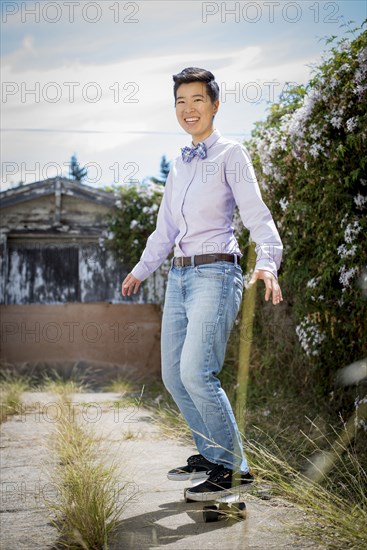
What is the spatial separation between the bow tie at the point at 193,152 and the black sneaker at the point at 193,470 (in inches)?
57.8

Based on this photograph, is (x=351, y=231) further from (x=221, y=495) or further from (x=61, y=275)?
(x=61, y=275)

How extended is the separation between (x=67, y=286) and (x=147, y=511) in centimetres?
814

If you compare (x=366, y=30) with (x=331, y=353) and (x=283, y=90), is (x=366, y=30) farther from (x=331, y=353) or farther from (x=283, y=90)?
(x=331, y=353)

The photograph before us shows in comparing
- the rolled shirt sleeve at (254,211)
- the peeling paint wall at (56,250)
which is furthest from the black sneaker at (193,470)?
the peeling paint wall at (56,250)

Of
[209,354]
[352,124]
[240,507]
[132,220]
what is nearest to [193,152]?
[209,354]

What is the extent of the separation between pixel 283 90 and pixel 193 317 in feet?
10.1

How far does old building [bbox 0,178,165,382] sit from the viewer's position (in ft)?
32.2

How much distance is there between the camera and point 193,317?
2871mm

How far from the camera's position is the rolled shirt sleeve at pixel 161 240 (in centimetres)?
337

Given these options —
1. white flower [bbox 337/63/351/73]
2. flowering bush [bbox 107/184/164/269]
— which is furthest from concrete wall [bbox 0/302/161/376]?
white flower [bbox 337/63/351/73]

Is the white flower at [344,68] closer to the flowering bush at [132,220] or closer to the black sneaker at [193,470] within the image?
the black sneaker at [193,470]

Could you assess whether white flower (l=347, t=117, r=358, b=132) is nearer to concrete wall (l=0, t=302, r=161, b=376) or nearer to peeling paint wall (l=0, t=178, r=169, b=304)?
concrete wall (l=0, t=302, r=161, b=376)

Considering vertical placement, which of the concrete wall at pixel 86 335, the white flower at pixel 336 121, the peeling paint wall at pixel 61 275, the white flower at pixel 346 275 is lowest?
the concrete wall at pixel 86 335

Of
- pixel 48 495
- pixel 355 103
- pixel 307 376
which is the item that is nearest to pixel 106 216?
pixel 307 376
